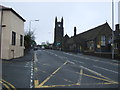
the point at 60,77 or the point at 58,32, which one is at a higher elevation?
the point at 58,32

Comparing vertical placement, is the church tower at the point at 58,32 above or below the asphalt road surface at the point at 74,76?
above

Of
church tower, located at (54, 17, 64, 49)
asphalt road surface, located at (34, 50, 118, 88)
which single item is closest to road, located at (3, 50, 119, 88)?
asphalt road surface, located at (34, 50, 118, 88)

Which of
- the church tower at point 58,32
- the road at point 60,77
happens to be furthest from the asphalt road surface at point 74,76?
the church tower at point 58,32

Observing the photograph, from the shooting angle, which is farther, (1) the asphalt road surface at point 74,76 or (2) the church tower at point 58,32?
(2) the church tower at point 58,32

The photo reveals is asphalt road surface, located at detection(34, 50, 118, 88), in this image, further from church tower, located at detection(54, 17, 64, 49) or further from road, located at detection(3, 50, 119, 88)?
church tower, located at detection(54, 17, 64, 49)

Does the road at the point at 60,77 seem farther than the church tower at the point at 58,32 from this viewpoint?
No

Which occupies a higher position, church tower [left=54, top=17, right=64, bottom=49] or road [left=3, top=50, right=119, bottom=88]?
church tower [left=54, top=17, right=64, bottom=49]

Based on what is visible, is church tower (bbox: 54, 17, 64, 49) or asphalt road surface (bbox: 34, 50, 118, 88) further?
church tower (bbox: 54, 17, 64, 49)

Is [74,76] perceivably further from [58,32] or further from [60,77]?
[58,32]

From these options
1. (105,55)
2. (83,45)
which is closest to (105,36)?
(83,45)

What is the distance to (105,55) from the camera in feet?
107

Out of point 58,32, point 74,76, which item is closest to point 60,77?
point 74,76

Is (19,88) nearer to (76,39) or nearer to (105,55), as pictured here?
(105,55)

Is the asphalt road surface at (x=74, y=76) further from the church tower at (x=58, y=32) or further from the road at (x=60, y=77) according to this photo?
the church tower at (x=58, y=32)
